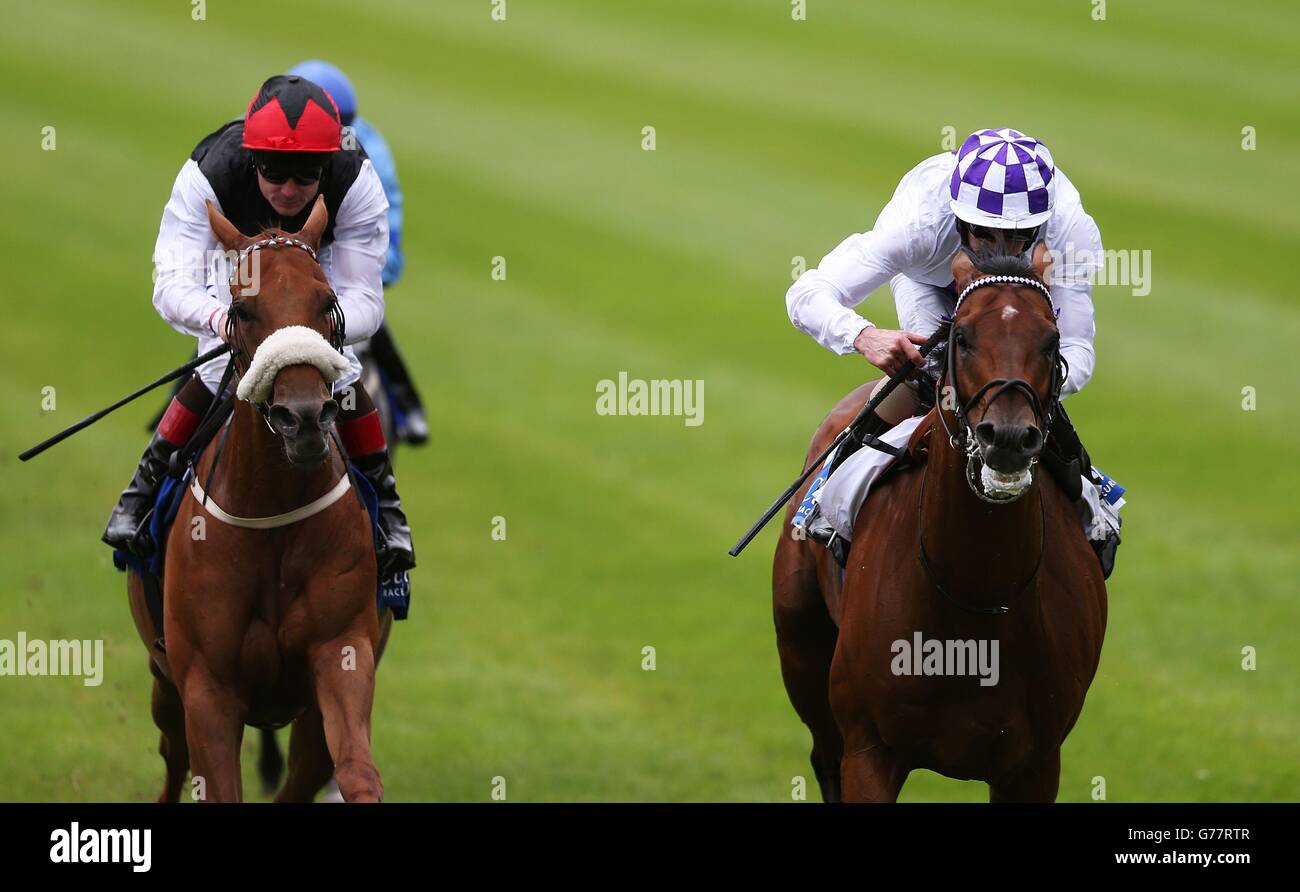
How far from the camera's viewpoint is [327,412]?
18.2 ft

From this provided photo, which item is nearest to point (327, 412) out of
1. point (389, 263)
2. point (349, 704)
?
point (349, 704)

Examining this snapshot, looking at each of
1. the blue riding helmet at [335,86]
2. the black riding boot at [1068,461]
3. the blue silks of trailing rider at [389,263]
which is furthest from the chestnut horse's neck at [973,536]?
the blue riding helmet at [335,86]

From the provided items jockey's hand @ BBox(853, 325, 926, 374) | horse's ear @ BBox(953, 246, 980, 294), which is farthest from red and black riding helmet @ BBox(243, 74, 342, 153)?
horse's ear @ BBox(953, 246, 980, 294)

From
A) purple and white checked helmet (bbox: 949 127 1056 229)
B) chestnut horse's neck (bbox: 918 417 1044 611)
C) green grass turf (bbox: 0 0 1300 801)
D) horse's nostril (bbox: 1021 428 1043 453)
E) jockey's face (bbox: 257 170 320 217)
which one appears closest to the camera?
horse's nostril (bbox: 1021 428 1043 453)

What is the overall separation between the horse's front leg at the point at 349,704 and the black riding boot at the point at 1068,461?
2.33 metres

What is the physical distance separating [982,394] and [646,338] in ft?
38.2

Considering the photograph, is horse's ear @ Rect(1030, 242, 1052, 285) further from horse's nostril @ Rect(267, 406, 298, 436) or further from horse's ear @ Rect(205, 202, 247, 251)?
horse's ear @ Rect(205, 202, 247, 251)

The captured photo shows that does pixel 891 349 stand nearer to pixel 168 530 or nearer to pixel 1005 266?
pixel 1005 266

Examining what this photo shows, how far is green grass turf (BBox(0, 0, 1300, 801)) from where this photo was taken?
1048 centimetres

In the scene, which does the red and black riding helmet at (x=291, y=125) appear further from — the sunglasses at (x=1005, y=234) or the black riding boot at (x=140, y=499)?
the sunglasses at (x=1005, y=234)

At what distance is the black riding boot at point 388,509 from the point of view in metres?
6.91

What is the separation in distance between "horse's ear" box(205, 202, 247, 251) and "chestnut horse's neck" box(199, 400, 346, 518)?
497mm

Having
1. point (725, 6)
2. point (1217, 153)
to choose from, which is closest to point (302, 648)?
point (1217, 153)
